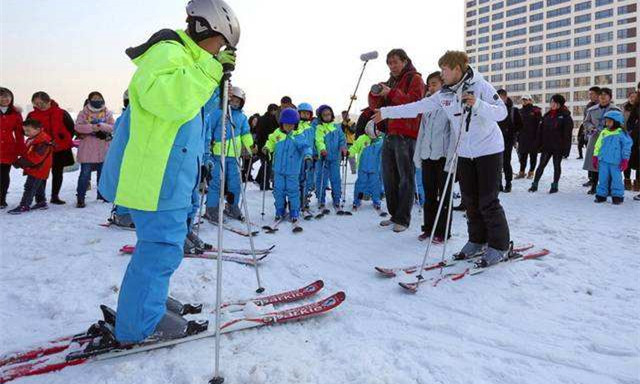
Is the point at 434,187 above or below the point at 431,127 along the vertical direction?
below

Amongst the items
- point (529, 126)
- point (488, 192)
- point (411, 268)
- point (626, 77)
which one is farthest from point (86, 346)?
point (626, 77)

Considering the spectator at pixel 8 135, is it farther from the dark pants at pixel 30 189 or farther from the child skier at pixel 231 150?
the child skier at pixel 231 150

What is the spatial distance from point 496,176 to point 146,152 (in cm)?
335

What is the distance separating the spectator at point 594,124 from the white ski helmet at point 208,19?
8578 mm

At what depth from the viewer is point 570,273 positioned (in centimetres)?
408

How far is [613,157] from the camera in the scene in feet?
25.2

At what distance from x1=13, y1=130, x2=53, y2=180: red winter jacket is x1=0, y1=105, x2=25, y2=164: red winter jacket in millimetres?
269

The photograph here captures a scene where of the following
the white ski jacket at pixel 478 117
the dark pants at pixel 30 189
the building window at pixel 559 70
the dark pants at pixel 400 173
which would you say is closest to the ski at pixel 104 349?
the white ski jacket at pixel 478 117

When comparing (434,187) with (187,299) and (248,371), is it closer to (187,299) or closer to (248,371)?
(187,299)

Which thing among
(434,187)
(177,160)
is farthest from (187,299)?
(434,187)

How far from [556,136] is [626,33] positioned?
93329 mm

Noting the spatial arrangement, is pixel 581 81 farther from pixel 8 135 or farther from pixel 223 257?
pixel 223 257

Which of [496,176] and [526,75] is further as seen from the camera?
[526,75]

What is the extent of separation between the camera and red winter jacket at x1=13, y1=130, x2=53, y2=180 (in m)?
7.47
